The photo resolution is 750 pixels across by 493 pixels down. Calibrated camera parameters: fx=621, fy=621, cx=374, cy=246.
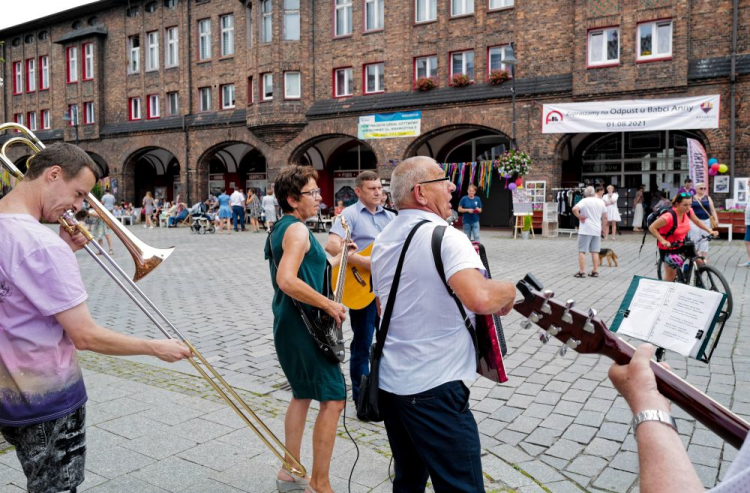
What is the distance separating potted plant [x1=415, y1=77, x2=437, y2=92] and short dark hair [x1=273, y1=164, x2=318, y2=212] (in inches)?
858

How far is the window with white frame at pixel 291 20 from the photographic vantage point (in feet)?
89.5

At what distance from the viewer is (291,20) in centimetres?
2730

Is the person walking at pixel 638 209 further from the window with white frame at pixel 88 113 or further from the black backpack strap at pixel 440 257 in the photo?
the window with white frame at pixel 88 113

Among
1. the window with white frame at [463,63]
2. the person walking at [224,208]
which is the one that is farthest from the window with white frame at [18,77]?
the window with white frame at [463,63]

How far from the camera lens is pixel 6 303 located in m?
2.17

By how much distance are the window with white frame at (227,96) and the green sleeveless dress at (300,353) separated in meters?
28.5

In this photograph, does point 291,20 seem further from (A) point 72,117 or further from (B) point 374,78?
(A) point 72,117

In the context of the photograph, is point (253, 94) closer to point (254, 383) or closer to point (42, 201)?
point (254, 383)

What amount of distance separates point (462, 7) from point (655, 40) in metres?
7.20

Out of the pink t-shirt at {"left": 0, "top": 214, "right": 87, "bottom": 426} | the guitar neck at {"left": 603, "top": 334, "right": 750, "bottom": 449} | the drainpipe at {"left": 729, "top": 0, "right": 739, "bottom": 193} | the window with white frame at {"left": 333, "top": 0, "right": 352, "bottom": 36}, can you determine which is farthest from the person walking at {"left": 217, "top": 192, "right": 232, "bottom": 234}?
the guitar neck at {"left": 603, "top": 334, "right": 750, "bottom": 449}

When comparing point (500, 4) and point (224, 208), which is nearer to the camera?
point (500, 4)

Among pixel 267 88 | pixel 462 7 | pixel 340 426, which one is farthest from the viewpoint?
pixel 267 88

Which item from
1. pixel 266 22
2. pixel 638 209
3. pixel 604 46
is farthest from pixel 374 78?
pixel 638 209

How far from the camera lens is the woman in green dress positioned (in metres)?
3.20
